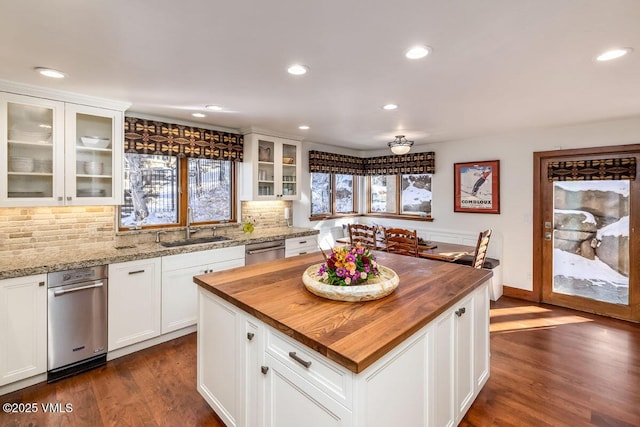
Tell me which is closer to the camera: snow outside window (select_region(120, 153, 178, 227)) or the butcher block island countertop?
the butcher block island countertop

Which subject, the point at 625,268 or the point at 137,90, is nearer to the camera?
the point at 137,90

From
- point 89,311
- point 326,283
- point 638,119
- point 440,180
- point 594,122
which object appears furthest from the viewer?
point 440,180

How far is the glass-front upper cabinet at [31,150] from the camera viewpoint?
8.04 feet

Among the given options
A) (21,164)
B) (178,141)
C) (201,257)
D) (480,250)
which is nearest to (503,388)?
(480,250)

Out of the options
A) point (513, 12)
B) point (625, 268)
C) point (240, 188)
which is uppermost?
point (513, 12)

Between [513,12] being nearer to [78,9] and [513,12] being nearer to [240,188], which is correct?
[78,9]

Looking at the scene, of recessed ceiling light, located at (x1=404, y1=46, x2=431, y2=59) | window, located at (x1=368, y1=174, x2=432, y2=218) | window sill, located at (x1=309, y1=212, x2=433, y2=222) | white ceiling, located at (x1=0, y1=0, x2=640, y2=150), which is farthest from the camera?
window, located at (x1=368, y1=174, x2=432, y2=218)

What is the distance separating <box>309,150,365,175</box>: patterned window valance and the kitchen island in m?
3.16

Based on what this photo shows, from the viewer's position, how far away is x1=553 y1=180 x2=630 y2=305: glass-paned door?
146 inches

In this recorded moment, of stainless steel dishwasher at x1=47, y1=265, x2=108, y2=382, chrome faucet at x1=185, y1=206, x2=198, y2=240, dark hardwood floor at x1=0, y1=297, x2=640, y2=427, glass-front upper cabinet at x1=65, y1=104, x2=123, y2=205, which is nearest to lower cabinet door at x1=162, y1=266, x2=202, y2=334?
dark hardwood floor at x1=0, y1=297, x2=640, y2=427

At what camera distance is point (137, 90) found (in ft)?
8.54

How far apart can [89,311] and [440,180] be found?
484 cm

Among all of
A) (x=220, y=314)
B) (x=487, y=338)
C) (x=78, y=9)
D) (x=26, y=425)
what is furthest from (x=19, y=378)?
(x=487, y=338)

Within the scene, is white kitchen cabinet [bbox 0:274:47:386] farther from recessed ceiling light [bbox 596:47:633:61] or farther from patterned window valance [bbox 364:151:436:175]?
patterned window valance [bbox 364:151:436:175]
